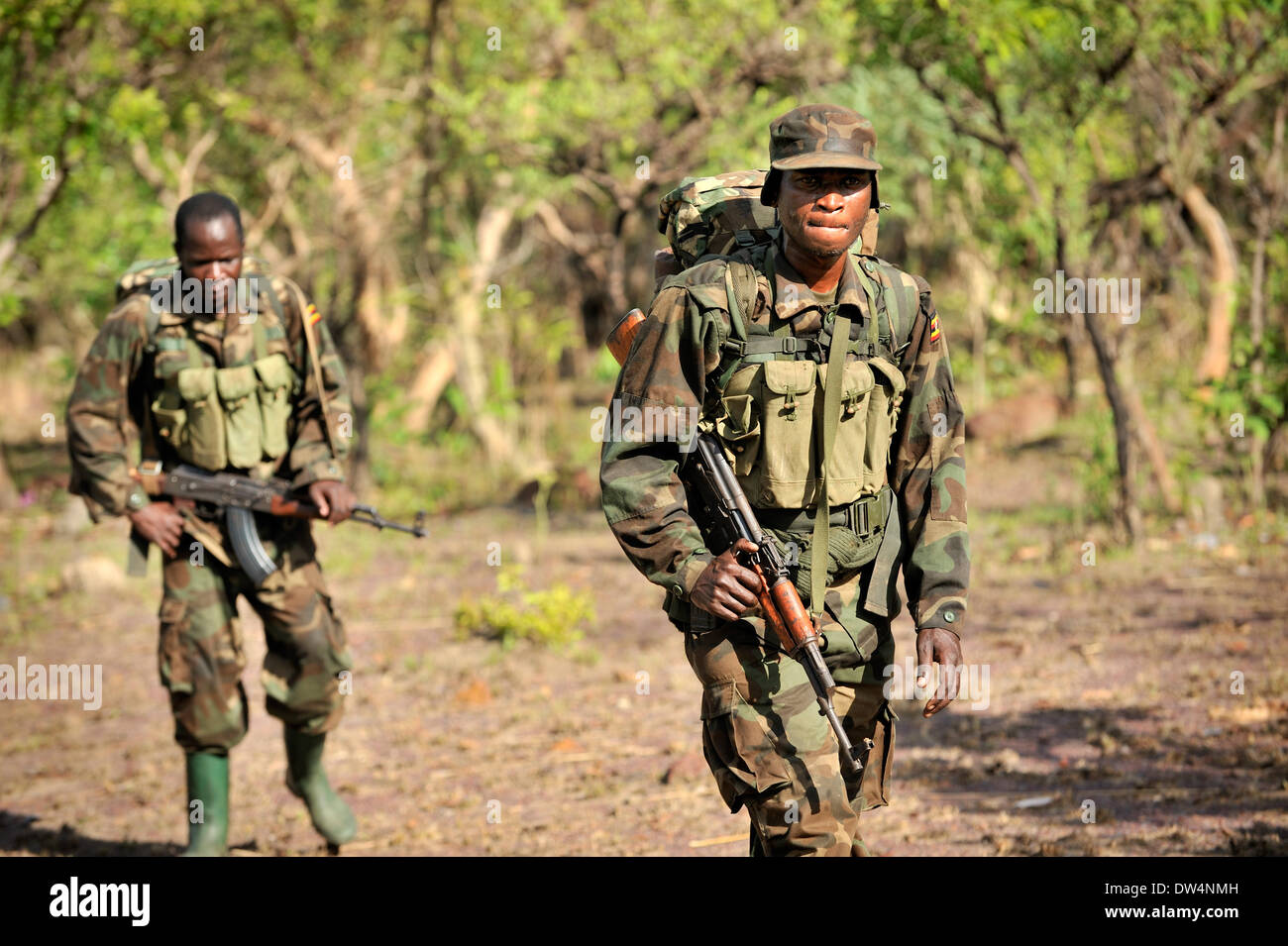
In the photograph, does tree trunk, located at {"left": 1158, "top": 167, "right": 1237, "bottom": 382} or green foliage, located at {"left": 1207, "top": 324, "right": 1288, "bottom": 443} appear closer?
green foliage, located at {"left": 1207, "top": 324, "right": 1288, "bottom": 443}

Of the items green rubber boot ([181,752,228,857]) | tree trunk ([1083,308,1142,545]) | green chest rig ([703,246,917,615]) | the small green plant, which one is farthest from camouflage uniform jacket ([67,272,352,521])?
tree trunk ([1083,308,1142,545])

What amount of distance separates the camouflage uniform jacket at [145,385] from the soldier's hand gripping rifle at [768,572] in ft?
6.52

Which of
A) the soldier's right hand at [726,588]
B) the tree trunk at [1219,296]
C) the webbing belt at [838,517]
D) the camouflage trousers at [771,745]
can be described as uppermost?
the tree trunk at [1219,296]

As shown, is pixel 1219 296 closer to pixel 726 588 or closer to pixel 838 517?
pixel 838 517

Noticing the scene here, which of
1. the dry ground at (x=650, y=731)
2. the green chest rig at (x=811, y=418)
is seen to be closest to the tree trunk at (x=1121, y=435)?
the dry ground at (x=650, y=731)

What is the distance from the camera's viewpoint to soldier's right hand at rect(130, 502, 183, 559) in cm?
469

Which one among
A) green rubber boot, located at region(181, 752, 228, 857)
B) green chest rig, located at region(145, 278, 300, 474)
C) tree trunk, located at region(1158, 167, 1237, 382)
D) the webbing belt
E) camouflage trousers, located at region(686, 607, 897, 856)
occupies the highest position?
tree trunk, located at region(1158, 167, 1237, 382)

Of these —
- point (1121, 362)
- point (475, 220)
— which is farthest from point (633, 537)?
point (475, 220)

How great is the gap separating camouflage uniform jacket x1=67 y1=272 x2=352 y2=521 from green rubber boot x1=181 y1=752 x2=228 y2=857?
86cm

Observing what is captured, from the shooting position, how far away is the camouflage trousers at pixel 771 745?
3131 millimetres

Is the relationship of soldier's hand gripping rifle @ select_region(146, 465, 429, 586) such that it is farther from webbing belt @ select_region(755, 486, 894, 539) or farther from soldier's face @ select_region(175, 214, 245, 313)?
webbing belt @ select_region(755, 486, 894, 539)

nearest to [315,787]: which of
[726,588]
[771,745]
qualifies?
[771,745]

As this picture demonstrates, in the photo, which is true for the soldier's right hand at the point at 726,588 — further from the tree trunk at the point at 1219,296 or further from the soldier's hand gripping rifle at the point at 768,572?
the tree trunk at the point at 1219,296
